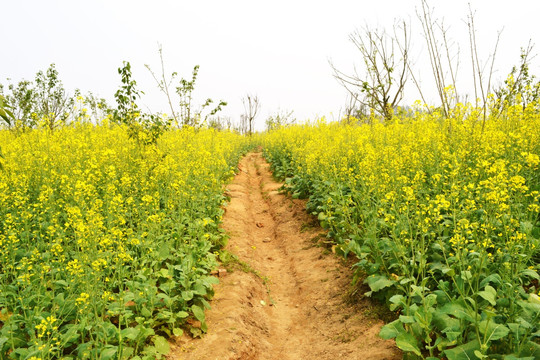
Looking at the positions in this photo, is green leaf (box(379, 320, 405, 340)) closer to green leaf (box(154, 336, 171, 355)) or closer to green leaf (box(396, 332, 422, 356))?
green leaf (box(396, 332, 422, 356))

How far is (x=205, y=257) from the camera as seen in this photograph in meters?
4.49

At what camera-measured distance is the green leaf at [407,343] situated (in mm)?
2607

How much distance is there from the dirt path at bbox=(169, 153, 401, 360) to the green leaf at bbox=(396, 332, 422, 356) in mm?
453

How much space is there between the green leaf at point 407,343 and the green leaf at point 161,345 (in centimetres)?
196

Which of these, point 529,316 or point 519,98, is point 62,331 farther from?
point 519,98

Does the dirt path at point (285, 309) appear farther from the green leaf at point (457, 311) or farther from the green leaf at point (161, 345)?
the green leaf at point (457, 311)

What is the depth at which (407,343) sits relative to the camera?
2650 millimetres

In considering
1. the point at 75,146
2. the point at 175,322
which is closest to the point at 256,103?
the point at 75,146

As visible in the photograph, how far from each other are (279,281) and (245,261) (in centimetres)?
62

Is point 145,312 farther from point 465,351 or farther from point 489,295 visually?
point 489,295

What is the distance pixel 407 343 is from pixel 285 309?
2.41 metres

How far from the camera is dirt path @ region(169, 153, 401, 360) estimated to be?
3.51 metres

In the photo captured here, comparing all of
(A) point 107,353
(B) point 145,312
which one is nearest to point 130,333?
(A) point 107,353

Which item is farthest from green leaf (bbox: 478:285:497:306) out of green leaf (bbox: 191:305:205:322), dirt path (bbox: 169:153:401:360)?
green leaf (bbox: 191:305:205:322)
